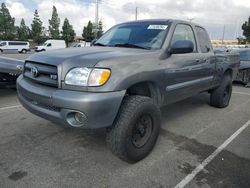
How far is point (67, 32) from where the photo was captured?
6600 cm

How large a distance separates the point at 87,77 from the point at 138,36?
1547 mm

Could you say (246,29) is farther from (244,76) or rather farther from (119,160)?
(119,160)

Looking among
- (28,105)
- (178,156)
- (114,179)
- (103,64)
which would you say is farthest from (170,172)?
(28,105)

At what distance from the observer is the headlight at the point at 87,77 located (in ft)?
8.73

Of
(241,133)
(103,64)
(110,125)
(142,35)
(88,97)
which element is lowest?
(241,133)

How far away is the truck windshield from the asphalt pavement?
1.47m

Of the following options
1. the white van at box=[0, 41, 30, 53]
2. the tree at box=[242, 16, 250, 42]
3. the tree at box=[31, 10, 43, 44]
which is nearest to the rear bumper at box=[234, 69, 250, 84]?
the white van at box=[0, 41, 30, 53]

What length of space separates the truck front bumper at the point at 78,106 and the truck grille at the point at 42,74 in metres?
0.08

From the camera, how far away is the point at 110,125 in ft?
9.12

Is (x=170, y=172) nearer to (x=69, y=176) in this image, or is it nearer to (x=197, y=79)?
(x=69, y=176)

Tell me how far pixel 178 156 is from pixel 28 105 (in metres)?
2.06

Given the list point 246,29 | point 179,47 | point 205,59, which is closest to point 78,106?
point 179,47

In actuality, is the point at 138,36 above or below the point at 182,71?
above

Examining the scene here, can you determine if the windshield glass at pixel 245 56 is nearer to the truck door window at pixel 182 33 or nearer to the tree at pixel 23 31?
the truck door window at pixel 182 33
